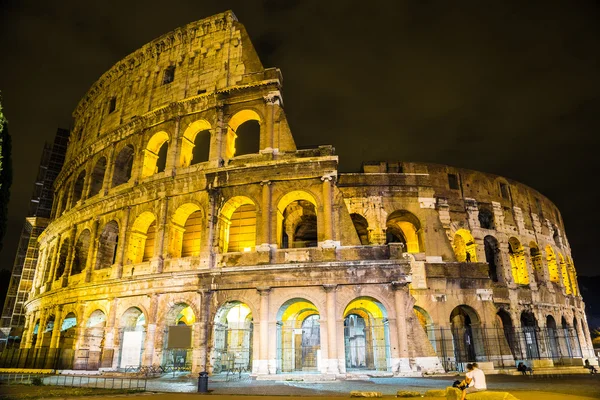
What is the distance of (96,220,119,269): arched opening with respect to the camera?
1888 centimetres

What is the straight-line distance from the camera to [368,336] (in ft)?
65.0

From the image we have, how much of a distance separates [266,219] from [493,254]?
14.6m

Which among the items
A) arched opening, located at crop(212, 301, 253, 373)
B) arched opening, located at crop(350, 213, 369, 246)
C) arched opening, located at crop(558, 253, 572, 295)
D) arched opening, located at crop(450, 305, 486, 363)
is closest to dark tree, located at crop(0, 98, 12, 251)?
arched opening, located at crop(212, 301, 253, 373)

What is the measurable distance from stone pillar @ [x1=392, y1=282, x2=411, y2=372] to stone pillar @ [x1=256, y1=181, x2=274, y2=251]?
496 cm

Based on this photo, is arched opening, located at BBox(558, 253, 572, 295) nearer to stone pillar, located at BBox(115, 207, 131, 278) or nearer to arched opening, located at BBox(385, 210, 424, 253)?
arched opening, located at BBox(385, 210, 424, 253)

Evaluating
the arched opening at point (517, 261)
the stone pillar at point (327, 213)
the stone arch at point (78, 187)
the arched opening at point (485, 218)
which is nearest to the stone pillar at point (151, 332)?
the stone pillar at point (327, 213)

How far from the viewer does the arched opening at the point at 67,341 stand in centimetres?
1647

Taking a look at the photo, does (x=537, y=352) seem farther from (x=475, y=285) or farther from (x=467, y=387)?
(x=467, y=387)

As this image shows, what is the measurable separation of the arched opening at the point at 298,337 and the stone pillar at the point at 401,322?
3515 millimetres

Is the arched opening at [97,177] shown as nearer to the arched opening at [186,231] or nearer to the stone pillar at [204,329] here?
the arched opening at [186,231]

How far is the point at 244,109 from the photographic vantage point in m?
17.8

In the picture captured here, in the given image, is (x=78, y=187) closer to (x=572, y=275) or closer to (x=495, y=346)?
(x=495, y=346)

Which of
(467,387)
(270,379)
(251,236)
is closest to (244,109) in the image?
(251,236)

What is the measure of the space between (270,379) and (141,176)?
11.2 m
